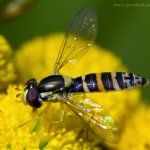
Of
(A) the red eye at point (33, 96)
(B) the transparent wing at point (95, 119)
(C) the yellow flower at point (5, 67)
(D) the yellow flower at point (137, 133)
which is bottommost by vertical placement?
(D) the yellow flower at point (137, 133)

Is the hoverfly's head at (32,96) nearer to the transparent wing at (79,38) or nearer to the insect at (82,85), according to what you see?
the insect at (82,85)

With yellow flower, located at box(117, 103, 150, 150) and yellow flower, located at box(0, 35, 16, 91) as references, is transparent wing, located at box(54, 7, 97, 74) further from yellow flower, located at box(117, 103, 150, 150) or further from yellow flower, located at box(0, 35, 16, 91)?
yellow flower, located at box(117, 103, 150, 150)

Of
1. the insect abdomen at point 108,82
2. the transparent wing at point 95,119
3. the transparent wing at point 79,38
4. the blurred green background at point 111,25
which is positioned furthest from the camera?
the blurred green background at point 111,25

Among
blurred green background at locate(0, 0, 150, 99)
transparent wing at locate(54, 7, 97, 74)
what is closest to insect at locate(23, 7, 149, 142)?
transparent wing at locate(54, 7, 97, 74)

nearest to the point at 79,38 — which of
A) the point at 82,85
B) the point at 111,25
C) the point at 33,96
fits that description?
the point at 82,85

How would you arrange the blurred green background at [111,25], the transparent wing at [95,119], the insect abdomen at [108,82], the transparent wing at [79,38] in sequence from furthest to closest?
the blurred green background at [111,25] → the transparent wing at [79,38] → the insect abdomen at [108,82] → the transparent wing at [95,119]

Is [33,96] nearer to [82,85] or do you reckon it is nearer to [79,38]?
[82,85]

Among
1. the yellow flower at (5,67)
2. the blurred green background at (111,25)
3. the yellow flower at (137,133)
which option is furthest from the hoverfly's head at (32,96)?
the blurred green background at (111,25)

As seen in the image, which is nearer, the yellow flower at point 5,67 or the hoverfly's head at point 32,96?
the hoverfly's head at point 32,96
